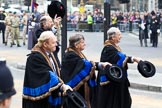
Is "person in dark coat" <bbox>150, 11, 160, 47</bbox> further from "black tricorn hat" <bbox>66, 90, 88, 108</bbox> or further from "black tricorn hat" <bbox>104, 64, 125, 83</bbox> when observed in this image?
"black tricorn hat" <bbox>66, 90, 88, 108</bbox>

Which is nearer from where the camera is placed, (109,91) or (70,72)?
(70,72)

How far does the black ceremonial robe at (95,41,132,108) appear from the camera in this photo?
855 centimetres

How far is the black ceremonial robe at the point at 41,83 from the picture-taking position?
22.1 ft

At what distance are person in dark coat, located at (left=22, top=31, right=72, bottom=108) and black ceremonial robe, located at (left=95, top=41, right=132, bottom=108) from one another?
1.74m

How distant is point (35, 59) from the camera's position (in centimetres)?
684

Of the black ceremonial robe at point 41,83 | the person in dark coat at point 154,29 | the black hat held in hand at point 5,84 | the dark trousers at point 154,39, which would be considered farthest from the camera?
the dark trousers at point 154,39

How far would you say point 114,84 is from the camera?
339 inches

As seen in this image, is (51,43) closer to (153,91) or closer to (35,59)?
(35,59)

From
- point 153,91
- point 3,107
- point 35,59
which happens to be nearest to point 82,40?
point 35,59

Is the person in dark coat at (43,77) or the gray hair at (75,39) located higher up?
the gray hair at (75,39)

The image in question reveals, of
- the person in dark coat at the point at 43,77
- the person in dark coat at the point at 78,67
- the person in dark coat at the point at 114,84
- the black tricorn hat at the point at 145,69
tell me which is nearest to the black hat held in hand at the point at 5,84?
the person in dark coat at the point at 43,77

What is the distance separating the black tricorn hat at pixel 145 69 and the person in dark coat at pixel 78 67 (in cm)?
76

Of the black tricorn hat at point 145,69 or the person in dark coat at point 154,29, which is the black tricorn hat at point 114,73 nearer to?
the black tricorn hat at point 145,69

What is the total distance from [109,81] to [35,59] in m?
2.05
